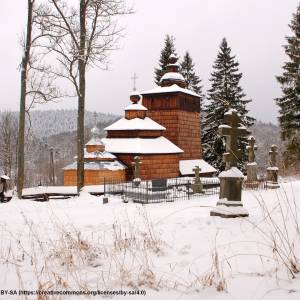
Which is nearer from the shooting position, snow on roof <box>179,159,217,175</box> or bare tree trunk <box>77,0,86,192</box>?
bare tree trunk <box>77,0,86,192</box>

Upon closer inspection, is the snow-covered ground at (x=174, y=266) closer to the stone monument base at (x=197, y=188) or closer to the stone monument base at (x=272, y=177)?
the stone monument base at (x=272, y=177)

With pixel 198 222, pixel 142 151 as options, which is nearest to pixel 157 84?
pixel 142 151

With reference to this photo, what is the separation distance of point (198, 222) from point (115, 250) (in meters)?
2.06

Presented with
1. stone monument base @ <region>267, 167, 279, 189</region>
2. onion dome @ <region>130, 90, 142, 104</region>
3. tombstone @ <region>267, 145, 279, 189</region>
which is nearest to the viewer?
stone monument base @ <region>267, 167, 279, 189</region>

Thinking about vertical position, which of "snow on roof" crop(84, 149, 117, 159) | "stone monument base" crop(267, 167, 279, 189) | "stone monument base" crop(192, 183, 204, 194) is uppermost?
"snow on roof" crop(84, 149, 117, 159)

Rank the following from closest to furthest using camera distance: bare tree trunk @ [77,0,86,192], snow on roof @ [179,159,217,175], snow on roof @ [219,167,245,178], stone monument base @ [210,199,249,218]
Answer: stone monument base @ [210,199,249,218] → snow on roof @ [219,167,245,178] → bare tree trunk @ [77,0,86,192] → snow on roof @ [179,159,217,175]

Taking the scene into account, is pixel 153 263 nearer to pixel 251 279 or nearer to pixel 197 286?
pixel 197 286

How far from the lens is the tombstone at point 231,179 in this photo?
21.7 feet

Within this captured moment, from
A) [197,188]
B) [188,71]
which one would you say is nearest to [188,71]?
[188,71]

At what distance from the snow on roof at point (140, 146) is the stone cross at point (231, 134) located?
20.0 m

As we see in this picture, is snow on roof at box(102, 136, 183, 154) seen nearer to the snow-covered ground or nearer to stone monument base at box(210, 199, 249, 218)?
stone monument base at box(210, 199, 249, 218)

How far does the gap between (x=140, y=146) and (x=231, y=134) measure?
2097 centimetres

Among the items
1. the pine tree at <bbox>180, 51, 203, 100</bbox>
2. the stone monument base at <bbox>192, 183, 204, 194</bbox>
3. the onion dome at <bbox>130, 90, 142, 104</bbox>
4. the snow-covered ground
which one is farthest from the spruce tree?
Result: the snow-covered ground

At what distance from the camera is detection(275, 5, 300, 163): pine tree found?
26.1 m
